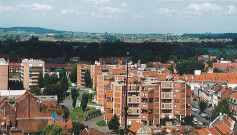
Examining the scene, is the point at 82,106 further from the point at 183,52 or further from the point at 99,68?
the point at 183,52

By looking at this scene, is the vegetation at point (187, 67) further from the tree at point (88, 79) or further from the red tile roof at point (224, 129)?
the red tile roof at point (224, 129)

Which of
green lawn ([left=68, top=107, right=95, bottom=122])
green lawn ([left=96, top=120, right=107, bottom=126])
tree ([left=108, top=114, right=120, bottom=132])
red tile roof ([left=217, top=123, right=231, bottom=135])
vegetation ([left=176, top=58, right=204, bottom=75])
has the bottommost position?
green lawn ([left=96, top=120, right=107, bottom=126])

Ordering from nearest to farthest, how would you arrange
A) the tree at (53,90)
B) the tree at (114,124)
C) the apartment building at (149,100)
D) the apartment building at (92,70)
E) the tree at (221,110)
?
the tree at (114,124), the tree at (221,110), the apartment building at (149,100), the tree at (53,90), the apartment building at (92,70)

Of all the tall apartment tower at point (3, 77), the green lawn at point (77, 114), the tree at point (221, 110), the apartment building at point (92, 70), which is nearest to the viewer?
the tree at point (221, 110)

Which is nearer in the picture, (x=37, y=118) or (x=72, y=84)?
(x=37, y=118)

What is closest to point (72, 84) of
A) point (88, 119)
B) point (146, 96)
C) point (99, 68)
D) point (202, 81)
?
point (99, 68)

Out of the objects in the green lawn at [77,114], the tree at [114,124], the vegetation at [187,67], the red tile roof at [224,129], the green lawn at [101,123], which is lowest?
the green lawn at [101,123]

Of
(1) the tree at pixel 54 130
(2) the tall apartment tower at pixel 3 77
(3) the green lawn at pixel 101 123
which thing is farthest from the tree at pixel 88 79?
(1) the tree at pixel 54 130

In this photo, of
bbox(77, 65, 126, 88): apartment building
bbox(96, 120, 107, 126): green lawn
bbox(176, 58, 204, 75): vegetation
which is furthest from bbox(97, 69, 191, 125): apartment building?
bbox(176, 58, 204, 75): vegetation

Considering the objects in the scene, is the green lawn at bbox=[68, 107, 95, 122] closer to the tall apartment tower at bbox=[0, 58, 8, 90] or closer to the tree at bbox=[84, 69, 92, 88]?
the tall apartment tower at bbox=[0, 58, 8, 90]
